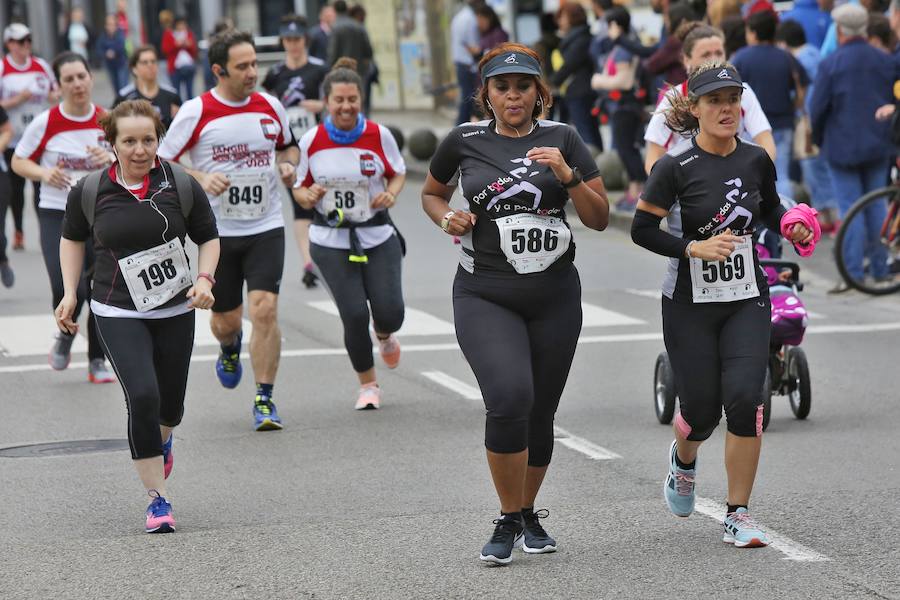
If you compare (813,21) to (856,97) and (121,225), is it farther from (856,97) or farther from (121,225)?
(121,225)

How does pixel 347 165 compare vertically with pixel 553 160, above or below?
below

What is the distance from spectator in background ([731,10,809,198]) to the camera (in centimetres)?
1510

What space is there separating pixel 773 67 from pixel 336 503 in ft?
28.2

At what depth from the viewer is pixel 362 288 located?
10.1 m

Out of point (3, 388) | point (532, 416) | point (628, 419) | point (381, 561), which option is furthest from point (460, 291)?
point (3, 388)

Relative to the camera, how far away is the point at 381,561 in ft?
21.9

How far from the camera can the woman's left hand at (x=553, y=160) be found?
20.8 feet

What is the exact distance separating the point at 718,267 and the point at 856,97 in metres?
8.18

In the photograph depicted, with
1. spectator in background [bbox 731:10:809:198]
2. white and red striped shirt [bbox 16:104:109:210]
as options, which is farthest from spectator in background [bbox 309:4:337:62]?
white and red striped shirt [bbox 16:104:109:210]

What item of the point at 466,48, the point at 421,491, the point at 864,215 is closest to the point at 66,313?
the point at 421,491

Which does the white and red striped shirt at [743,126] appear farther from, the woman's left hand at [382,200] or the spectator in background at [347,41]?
the spectator in background at [347,41]

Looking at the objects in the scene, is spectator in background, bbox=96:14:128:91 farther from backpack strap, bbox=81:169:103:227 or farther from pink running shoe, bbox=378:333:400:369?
backpack strap, bbox=81:169:103:227

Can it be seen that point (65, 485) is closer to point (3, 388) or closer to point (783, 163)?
point (3, 388)

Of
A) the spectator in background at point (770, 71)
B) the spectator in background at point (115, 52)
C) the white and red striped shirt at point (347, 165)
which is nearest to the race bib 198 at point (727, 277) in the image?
the white and red striped shirt at point (347, 165)
